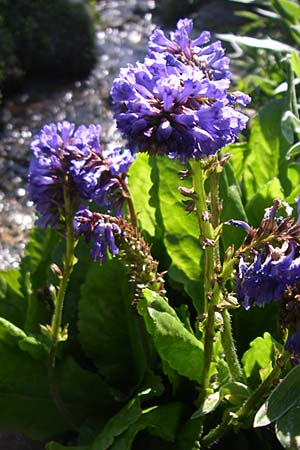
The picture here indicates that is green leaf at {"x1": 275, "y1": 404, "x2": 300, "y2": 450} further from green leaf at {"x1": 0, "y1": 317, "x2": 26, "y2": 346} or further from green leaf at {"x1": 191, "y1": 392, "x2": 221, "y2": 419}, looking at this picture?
green leaf at {"x1": 0, "y1": 317, "x2": 26, "y2": 346}

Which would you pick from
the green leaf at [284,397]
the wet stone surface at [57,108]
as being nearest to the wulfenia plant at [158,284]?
the green leaf at [284,397]

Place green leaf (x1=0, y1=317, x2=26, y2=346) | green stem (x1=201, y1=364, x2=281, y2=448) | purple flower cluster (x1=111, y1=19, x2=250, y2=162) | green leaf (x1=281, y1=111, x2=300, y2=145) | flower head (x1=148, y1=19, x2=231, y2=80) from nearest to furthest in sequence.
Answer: purple flower cluster (x1=111, y1=19, x2=250, y2=162) → flower head (x1=148, y1=19, x2=231, y2=80) → green stem (x1=201, y1=364, x2=281, y2=448) → green leaf (x1=0, y1=317, x2=26, y2=346) → green leaf (x1=281, y1=111, x2=300, y2=145)

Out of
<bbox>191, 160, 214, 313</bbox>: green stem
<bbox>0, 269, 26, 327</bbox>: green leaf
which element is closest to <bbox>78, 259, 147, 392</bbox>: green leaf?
<bbox>0, 269, 26, 327</bbox>: green leaf

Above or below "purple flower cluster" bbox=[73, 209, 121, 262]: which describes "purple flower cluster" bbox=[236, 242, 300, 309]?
above

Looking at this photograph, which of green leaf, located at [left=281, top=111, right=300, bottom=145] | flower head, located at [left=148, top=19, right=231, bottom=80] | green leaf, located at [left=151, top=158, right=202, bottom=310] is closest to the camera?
flower head, located at [left=148, top=19, right=231, bottom=80]

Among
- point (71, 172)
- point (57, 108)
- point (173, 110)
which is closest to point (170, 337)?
point (71, 172)

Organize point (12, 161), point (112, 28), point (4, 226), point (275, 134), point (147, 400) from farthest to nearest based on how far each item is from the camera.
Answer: point (112, 28) < point (12, 161) < point (4, 226) < point (275, 134) < point (147, 400)

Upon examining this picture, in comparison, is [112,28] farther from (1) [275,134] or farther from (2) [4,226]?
(1) [275,134]

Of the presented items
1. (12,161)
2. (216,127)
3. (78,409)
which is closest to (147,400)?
(78,409)
